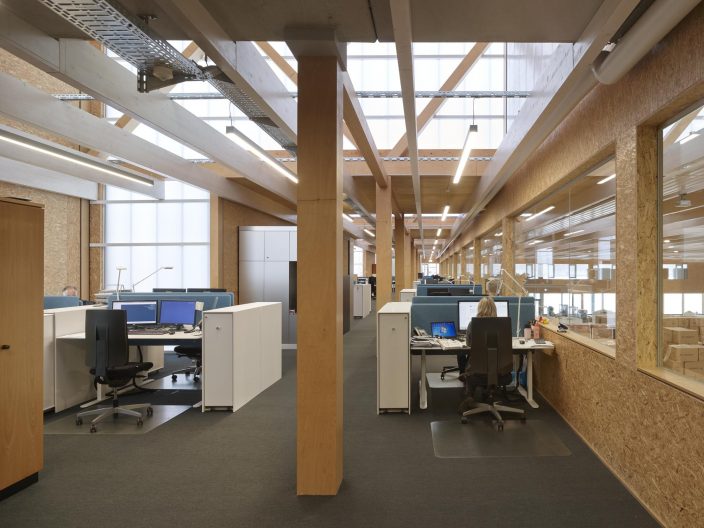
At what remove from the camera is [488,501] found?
9.05 feet

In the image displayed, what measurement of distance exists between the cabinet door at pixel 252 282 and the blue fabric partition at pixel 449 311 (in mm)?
4303

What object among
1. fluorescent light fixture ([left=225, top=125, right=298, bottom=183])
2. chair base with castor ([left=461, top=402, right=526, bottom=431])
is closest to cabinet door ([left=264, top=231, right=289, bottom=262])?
fluorescent light fixture ([left=225, top=125, right=298, bottom=183])

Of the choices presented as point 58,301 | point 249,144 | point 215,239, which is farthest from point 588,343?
point 215,239

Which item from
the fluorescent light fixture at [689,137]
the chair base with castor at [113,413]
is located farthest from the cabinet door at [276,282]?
the fluorescent light fixture at [689,137]

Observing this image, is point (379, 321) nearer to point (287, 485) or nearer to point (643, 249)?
point (287, 485)

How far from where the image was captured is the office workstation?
2.54 meters

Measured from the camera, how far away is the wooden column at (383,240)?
8.06 m

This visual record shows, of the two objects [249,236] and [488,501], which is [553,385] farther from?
[249,236]

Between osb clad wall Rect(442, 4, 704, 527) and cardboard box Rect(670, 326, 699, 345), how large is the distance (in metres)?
0.15

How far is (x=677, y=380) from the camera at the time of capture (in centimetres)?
245

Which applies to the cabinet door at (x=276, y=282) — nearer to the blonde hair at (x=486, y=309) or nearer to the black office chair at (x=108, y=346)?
the black office chair at (x=108, y=346)

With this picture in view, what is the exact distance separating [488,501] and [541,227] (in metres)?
4.48

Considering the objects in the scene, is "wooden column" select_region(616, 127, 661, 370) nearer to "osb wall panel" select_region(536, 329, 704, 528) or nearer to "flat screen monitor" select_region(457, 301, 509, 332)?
"osb wall panel" select_region(536, 329, 704, 528)

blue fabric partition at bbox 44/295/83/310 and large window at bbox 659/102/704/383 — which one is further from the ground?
large window at bbox 659/102/704/383
